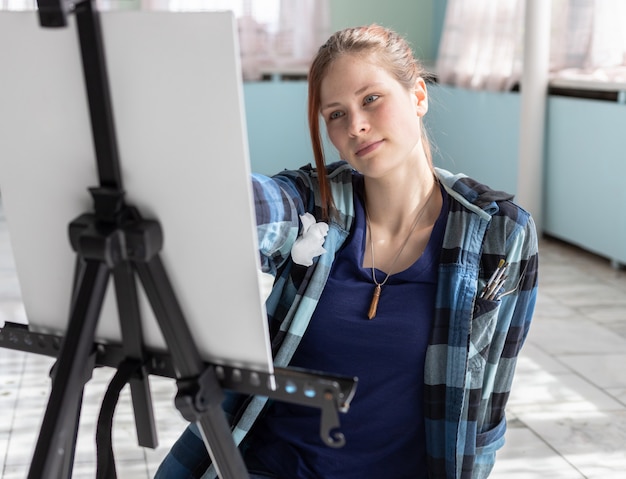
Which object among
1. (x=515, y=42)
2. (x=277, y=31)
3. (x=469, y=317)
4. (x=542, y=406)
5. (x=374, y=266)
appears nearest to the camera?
(x=469, y=317)

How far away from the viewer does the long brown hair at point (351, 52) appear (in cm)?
140

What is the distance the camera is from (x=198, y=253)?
96 cm

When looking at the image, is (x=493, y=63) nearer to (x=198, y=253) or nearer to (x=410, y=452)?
(x=410, y=452)

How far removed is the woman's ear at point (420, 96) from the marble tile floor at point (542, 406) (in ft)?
3.64

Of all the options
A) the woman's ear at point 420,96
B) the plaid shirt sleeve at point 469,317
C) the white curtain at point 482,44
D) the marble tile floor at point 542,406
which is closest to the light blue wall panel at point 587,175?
the white curtain at point 482,44

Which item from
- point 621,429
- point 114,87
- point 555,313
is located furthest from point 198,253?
point 555,313

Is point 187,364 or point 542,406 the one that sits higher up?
point 187,364

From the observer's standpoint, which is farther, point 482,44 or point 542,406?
point 482,44

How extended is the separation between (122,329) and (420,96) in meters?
0.68

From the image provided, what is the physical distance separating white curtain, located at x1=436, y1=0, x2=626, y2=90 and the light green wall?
580 mm

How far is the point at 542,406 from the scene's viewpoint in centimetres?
270

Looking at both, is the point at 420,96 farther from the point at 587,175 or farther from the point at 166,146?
the point at 587,175

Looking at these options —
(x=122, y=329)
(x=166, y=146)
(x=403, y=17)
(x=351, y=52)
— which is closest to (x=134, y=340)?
(x=122, y=329)

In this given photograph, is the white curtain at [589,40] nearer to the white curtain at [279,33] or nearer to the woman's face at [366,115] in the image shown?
the white curtain at [279,33]
